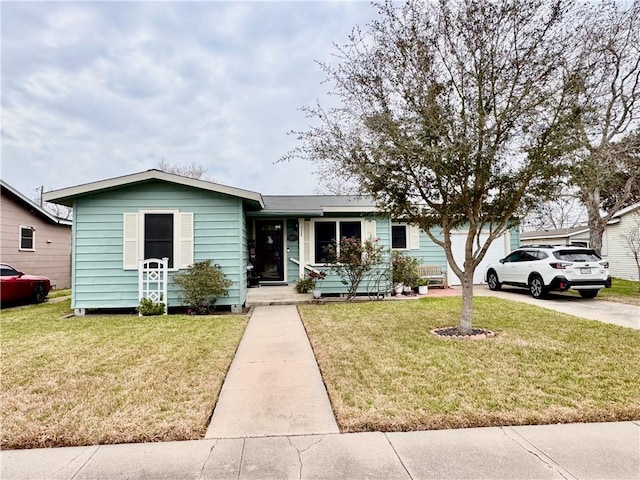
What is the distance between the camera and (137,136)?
61.6 ft

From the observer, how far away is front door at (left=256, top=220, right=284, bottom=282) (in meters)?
13.1

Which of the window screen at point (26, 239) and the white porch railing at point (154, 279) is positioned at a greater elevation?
the window screen at point (26, 239)

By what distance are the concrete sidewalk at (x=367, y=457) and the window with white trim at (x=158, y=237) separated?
6.45m

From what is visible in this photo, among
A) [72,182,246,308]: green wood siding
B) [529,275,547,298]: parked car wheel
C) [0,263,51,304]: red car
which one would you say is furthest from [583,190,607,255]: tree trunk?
[0,263,51,304]: red car

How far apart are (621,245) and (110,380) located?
70.3ft

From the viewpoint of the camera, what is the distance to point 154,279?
8859 mm

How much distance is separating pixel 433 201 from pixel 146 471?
5.60 metres

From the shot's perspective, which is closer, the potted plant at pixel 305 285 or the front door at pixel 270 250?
the potted plant at pixel 305 285

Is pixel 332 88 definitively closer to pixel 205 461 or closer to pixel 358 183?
pixel 358 183

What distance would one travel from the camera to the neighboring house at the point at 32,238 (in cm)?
1265

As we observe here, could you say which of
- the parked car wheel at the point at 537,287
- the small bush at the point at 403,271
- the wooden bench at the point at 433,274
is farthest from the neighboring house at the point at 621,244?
the small bush at the point at 403,271

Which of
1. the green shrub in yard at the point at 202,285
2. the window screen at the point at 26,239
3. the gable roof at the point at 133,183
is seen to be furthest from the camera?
the window screen at the point at 26,239

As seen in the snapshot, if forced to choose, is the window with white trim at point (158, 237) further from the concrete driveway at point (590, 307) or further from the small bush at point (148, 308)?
the concrete driveway at point (590, 307)

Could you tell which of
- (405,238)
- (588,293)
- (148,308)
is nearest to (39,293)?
(148,308)
